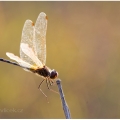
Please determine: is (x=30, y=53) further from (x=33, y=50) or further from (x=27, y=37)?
→ (x=27, y=37)

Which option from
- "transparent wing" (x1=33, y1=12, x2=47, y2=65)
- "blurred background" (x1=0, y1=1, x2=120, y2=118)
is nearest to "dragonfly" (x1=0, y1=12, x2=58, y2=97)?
"transparent wing" (x1=33, y1=12, x2=47, y2=65)

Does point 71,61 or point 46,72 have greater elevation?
point 46,72

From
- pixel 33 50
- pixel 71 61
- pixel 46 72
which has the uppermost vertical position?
pixel 33 50

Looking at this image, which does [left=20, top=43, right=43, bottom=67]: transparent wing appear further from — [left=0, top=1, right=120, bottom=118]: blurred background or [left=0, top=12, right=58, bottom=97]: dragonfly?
[left=0, top=1, right=120, bottom=118]: blurred background

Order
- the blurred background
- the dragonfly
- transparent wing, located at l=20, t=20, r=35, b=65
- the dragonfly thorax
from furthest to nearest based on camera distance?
the blurred background < transparent wing, located at l=20, t=20, r=35, b=65 < the dragonfly < the dragonfly thorax

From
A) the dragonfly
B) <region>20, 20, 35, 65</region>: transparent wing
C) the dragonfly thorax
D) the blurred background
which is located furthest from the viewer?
the blurred background

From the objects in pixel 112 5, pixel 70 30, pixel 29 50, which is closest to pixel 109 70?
pixel 70 30

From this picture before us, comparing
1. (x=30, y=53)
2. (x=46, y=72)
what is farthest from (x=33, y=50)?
(x=46, y=72)

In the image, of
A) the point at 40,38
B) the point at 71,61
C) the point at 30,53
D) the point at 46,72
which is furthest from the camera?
→ the point at 71,61
